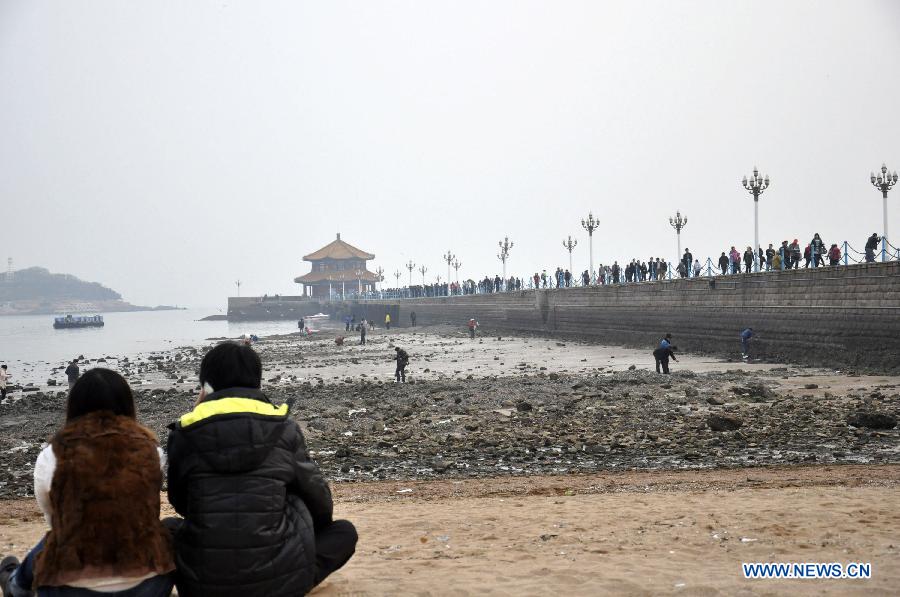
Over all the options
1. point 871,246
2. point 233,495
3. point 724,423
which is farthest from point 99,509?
point 871,246

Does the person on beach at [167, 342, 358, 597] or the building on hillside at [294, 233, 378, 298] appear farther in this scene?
the building on hillside at [294, 233, 378, 298]

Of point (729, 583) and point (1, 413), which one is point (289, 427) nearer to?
point (729, 583)

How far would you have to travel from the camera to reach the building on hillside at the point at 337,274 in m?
117

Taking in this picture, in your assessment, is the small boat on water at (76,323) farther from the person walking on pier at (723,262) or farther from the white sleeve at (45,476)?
the white sleeve at (45,476)

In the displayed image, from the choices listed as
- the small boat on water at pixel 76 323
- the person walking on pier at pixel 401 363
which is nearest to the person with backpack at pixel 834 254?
the person walking on pier at pixel 401 363

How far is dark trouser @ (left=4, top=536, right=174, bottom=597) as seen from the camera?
3.44 metres

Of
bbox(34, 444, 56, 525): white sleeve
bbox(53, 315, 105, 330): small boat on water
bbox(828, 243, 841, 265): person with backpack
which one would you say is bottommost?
bbox(53, 315, 105, 330): small boat on water

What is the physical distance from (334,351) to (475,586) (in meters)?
36.7

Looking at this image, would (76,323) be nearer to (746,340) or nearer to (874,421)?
(746,340)

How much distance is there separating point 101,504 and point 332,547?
1140 mm

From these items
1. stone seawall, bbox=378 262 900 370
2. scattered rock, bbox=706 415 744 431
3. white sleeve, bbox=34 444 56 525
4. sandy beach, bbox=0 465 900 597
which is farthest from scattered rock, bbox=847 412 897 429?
white sleeve, bbox=34 444 56 525

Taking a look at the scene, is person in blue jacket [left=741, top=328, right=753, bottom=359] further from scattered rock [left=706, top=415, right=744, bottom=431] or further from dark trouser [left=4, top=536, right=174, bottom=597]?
dark trouser [left=4, top=536, right=174, bottom=597]

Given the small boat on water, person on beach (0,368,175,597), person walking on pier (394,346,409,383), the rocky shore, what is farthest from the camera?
the small boat on water

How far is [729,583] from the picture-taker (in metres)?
4.75
